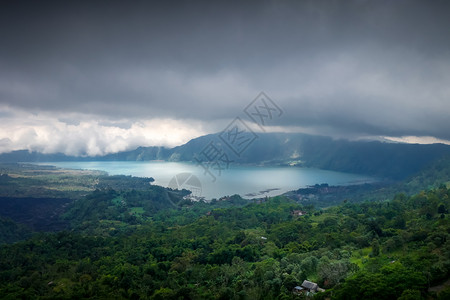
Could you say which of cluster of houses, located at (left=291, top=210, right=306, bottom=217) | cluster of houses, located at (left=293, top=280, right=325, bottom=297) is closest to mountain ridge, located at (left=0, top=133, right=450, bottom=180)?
cluster of houses, located at (left=291, top=210, right=306, bottom=217)

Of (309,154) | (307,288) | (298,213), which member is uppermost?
(309,154)

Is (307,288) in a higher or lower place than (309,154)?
lower

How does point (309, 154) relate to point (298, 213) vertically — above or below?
above

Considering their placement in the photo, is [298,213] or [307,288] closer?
[307,288]

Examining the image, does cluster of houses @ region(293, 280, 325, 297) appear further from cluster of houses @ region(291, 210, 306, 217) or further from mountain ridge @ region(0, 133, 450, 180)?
mountain ridge @ region(0, 133, 450, 180)

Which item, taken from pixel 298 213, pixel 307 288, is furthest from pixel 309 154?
pixel 307 288

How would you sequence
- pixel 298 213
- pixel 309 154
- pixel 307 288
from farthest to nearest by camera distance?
pixel 309 154 < pixel 298 213 < pixel 307 288

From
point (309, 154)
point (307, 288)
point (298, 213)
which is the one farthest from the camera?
point (309, 154)

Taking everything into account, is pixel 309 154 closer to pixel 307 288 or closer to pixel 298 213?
pixel 298 213

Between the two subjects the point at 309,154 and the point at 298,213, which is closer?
the point at 298,213
